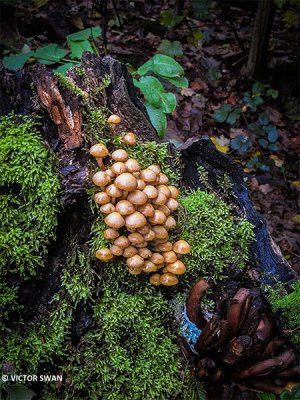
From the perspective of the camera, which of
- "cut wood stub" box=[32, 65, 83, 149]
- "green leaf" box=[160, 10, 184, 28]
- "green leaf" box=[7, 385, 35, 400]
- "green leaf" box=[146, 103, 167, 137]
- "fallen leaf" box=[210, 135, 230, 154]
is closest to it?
"green leaf" box=[7, 385, 35, 400]

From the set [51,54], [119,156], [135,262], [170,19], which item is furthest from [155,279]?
[170,19]

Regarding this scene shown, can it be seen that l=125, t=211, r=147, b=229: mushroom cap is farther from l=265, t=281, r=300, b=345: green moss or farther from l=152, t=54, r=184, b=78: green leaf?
l=152, t=54, r=184, b=78: green leaf

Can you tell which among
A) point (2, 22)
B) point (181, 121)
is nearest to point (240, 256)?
point (181, 121)

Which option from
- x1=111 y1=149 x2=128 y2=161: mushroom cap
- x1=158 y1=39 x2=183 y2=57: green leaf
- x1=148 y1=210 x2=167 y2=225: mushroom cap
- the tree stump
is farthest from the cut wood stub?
x1=158 y1=39 x2=183 y2=57: green leaf

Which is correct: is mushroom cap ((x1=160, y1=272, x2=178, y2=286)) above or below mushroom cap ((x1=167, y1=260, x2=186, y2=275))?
below

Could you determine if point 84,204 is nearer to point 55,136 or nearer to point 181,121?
point 55,136

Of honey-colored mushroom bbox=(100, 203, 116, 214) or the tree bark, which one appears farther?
the tree bark

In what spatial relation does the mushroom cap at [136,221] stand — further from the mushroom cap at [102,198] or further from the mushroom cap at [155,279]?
the mushroom cap at [155,279]

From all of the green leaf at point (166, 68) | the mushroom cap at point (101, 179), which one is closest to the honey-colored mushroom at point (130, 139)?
the mushroom cap at point (101, 179)
